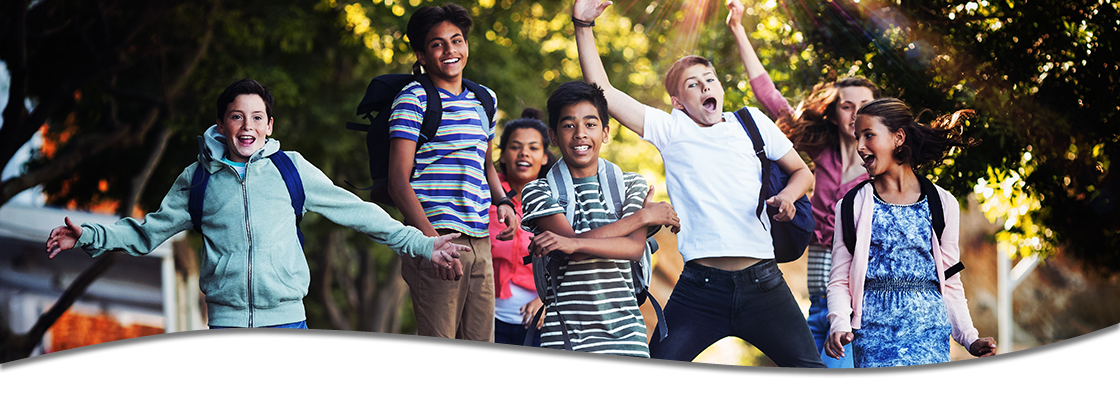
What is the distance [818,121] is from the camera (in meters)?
4.26

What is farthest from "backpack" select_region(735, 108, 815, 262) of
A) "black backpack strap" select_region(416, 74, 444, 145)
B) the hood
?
the hood

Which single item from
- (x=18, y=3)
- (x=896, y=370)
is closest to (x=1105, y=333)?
(x=896, y=370)

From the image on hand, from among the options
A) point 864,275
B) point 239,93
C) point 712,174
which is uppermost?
point 239,93

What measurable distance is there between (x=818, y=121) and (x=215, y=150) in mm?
2744

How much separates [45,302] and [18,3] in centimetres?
309

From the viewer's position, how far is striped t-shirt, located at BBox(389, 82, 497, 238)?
3705 millimetres

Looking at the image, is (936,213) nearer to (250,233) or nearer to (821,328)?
(821,328)

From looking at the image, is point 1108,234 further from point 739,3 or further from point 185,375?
point 185,375

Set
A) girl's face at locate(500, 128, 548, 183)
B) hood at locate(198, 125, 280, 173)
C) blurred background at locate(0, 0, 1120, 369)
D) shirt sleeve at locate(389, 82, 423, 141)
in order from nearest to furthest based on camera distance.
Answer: hood at locate(198, 125, 280, 173) → shirt sleeve at locate(389, 82, 423, 141) → girl's face at locate(500, 128, 548, 183) → blurred background at locate(0, 0, 1120, 369)

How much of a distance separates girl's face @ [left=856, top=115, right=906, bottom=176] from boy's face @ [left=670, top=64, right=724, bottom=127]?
667 mm

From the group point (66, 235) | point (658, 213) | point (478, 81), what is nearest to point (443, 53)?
point (658, 213)

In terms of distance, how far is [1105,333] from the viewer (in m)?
4.42

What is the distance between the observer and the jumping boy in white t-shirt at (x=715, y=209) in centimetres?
376

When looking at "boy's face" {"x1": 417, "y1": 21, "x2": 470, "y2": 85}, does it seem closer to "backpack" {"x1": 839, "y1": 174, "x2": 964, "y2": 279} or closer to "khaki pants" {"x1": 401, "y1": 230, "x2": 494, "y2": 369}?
"khaki pants" {"x1": 401, "y1": 230, "x2": 494, "y2": 369}
